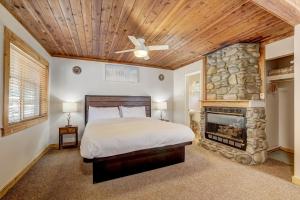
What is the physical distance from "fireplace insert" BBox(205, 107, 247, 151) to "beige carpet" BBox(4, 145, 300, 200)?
55cm

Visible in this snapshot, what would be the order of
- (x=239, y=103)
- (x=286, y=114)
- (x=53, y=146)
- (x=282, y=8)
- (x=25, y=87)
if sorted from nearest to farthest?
(x=282, y=8)
(x=25, y=87)
(x=239, y=103)
(x=286, y=114)
(x=53, y=146)

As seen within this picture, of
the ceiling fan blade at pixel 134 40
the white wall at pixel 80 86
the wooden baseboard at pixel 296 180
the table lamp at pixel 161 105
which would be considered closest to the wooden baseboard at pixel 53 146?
the white wall at pixel 80 86

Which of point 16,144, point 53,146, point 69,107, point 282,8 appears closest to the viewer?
point 282,8

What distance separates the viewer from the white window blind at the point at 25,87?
7.84 ft

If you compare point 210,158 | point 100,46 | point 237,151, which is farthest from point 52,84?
point 237,151

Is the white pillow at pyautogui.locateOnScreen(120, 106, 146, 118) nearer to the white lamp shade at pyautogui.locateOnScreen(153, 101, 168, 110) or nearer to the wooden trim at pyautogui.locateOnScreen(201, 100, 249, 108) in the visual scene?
the white lamp shade at pyautogui.locateOnScreen(153, 101, 168, 110)

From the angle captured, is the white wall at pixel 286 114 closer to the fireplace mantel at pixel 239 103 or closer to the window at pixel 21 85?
the fireplace mantel at pixel 239 103

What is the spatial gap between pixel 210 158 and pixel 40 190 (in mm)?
3187

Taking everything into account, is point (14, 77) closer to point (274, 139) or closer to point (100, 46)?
point (100, 46)

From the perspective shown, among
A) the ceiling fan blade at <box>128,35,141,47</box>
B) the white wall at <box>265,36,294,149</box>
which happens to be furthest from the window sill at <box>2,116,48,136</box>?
the white wall at <box>265,36,294,149</box>

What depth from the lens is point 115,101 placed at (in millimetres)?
4875

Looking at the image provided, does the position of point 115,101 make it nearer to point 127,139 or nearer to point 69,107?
Result: point 69,107

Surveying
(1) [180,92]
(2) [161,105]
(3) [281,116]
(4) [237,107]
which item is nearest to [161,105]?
(2) [161,105]

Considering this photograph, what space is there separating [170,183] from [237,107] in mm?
2222
